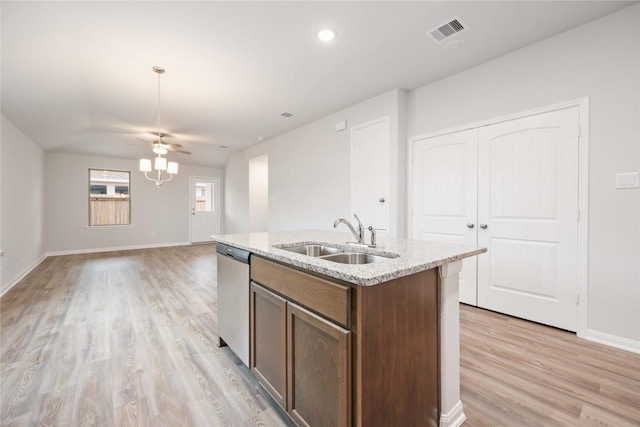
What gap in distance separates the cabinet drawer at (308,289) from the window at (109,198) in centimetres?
→ 755

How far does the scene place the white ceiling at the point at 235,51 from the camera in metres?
2.13

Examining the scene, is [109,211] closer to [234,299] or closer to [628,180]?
[234,299]

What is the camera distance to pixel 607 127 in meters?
2.24

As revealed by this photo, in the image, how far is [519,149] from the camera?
8.91 ft

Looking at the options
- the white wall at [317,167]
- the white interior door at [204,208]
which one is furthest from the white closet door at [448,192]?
the white interior door at [204,208]

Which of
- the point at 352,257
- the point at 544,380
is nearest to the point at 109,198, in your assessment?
the point at 352,257

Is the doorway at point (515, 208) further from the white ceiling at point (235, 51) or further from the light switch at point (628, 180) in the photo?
the white ceiling at point (235, 51)

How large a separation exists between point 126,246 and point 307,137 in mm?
5878

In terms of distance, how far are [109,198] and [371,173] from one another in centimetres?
707

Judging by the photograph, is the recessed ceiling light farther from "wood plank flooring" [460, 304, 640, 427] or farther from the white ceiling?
"wood plank flooring" [460, 304, 640, 427]

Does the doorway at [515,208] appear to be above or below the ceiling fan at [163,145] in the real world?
below

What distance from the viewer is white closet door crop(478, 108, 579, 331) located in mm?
2443

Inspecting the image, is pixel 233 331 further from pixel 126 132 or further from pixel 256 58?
pixel 126 132

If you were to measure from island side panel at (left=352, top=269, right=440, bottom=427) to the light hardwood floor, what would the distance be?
0.46 m
